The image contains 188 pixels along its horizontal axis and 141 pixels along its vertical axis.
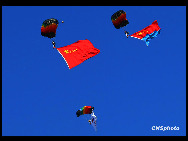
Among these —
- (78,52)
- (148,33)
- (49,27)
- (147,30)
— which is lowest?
(78,52)

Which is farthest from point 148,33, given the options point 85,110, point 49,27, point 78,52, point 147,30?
point 85,110

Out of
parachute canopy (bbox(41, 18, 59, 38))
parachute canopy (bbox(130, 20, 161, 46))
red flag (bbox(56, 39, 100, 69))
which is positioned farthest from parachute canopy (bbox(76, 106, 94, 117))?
parachute canopy (bbox(41, 18, 59, 38))

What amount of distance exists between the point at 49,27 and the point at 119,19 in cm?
806

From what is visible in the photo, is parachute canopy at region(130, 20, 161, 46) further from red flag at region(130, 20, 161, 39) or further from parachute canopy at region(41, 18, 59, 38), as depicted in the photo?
parachute canopy at region(41, 18, 59, 38)

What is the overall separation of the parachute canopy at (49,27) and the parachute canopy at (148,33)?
8947 mm

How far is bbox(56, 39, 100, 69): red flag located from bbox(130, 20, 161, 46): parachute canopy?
525 centimetres

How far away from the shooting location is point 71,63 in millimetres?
35844

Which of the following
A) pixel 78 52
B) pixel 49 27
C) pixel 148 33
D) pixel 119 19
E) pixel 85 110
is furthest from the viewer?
pixel 85 110

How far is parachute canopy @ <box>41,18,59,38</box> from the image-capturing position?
3756 cm

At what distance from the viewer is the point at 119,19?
1585 inches

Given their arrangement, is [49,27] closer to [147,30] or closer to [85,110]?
[147,30]
